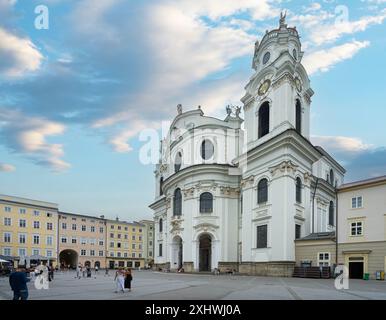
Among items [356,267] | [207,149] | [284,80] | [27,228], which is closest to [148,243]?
[27,228]

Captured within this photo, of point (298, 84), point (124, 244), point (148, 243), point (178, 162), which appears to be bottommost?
point (148, 243)


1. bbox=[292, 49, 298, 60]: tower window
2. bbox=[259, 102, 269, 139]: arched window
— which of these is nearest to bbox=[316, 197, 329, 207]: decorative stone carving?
bbox=[259, 102, 269, 139]: arched window

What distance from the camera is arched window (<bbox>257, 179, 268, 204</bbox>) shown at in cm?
4647

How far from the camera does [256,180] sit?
48031 millimetres

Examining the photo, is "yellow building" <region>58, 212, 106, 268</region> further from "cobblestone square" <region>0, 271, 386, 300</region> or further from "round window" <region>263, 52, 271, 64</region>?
"cobblestone square" <region>0, 271, 386, 300</region>

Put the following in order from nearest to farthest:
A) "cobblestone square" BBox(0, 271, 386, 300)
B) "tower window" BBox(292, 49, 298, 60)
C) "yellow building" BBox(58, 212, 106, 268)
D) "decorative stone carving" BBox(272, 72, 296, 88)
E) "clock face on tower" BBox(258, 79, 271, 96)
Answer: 1. "cobblestone square" BBox(0, 271, 386, 300)
2. "decorative stone carving" BBox(272, 72, 296, 88)
3. "clock face on tower" BBox(258, 79, 271, 96)
4. "tower window" BBox(292, 49, 298, 60)
5. "yellow building" BBox(58, 212, 106, 268)

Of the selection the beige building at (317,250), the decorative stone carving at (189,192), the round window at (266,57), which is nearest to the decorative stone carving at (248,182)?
the decorative stone carving at (189,192)

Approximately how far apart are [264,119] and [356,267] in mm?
21340

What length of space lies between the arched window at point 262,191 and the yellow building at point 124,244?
68.2 meters

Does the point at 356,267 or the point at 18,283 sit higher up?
the point at 18,283

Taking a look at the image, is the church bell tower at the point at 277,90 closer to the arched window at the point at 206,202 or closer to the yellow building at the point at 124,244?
the arched window at the point at 206,202

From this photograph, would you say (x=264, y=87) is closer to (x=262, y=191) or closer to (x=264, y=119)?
(x=264, y=119)

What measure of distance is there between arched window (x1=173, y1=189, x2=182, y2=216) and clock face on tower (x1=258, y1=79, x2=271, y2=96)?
64.8ft

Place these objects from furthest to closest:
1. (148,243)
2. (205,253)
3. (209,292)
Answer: (148,243) → (205,253) → (209,292)
